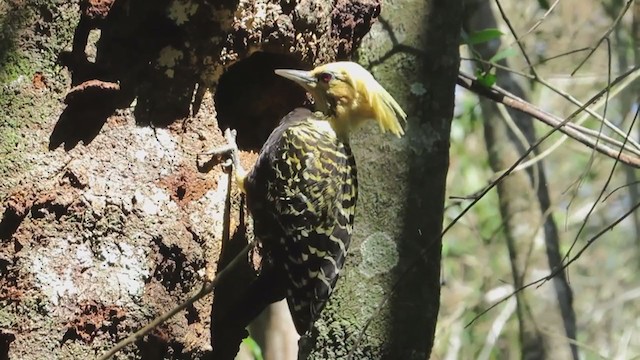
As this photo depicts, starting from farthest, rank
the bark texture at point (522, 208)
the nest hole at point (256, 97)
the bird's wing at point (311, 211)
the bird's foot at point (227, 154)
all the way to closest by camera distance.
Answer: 1. the bark texture at point (522, 208)
2. the nest hole at point (256, 97)
3. the bird's wing at point (311, 211)
4. the bird's foot at point (227, 154)

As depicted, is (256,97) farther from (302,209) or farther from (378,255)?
(378,255)

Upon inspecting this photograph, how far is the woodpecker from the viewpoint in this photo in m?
2.83

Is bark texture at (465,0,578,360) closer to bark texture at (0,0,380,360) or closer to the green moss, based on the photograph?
bark texture at (0,0,380,360)

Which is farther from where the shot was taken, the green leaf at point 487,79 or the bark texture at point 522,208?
the bark texture at point 522,208

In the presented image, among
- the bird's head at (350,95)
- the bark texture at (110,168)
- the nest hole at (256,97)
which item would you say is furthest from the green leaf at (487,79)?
the bark texture at (110,168)

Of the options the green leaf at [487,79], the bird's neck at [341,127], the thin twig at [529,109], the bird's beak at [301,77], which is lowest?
the bird's beak at [301,77]

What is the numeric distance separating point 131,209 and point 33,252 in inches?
10.9

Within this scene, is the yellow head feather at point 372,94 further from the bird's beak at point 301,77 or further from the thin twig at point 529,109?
the thin twig at point 529,109

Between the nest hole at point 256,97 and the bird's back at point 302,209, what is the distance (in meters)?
0.18

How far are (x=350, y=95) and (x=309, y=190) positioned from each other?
15.5 inches

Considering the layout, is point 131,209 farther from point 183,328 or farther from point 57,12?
point 57,12

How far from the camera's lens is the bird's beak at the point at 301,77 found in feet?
9.30

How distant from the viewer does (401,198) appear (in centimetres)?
306

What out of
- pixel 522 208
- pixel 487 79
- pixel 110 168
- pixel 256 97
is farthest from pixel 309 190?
pixel 522 208
